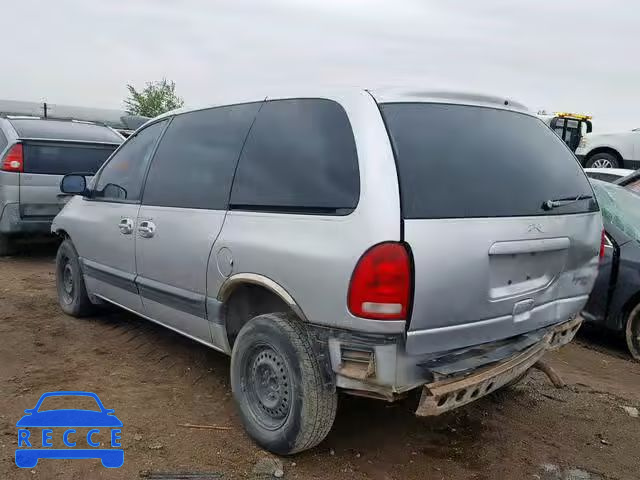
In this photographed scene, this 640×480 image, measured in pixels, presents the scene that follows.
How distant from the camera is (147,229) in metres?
3.79

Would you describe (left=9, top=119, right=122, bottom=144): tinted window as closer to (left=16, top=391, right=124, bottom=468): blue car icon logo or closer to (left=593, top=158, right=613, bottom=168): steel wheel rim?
(left=16, top=391, right=124, bottom=468): blue car icon logo

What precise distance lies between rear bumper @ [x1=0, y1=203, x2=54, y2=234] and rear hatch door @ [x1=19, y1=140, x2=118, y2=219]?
4 cm

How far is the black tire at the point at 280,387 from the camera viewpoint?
2740 millimetres

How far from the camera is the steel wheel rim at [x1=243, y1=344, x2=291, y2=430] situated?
292 cm

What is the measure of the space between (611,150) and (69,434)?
39.6 ft

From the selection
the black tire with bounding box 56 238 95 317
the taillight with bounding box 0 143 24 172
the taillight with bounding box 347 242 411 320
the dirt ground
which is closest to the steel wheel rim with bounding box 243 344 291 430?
the dirt ground

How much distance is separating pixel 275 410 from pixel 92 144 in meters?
5.67

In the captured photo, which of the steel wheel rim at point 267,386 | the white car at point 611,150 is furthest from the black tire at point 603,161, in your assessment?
the steel wheel rim at point 267,386

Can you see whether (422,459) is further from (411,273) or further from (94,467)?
(94,467)

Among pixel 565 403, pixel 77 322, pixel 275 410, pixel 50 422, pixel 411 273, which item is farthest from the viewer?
pixel 77 322

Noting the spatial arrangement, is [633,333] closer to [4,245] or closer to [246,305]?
[246,305]

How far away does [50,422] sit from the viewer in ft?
10.9

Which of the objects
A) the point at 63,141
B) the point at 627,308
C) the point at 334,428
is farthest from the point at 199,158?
the point at 63,141

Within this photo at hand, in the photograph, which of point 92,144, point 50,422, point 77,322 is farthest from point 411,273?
point 92,144
